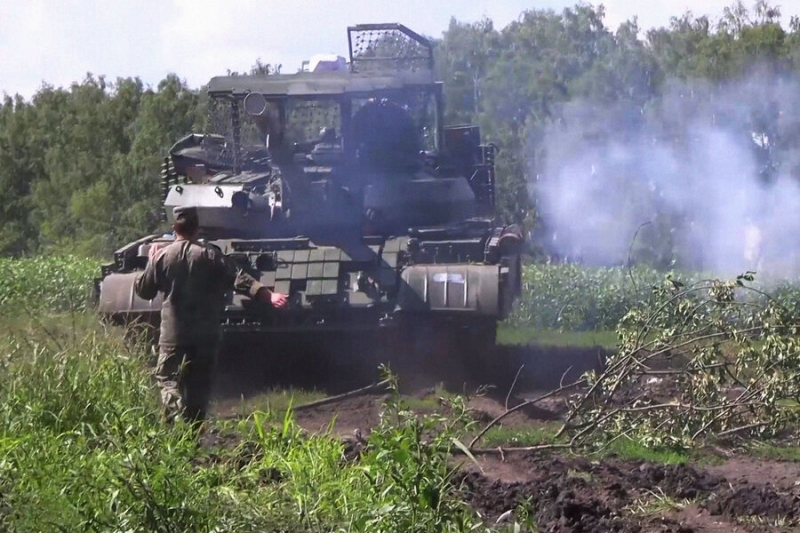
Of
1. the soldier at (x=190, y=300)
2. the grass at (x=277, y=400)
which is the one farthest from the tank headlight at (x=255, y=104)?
the soldier at (x=190, y=300)

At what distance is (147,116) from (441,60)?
27.6 ft

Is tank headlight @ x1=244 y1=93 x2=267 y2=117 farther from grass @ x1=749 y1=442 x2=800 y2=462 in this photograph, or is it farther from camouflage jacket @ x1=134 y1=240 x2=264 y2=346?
grass @ x1=749 y1=442 x2=800 y2=462

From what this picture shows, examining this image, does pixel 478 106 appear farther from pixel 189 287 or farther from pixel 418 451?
pixel 418 451

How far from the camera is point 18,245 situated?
42.9 metres

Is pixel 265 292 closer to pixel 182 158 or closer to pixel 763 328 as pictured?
pixel 763 328

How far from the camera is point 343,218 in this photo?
1213 centimetres

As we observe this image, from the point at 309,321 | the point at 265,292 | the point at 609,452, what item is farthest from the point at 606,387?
the point at 309,321

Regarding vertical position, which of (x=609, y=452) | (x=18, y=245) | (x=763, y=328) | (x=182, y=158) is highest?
(x=182, y=158)

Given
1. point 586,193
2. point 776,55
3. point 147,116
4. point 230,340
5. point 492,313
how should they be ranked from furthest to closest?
point 147,116 < point 586,193 < point 776,55 < point 230,340 < point 492,313

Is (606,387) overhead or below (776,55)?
below

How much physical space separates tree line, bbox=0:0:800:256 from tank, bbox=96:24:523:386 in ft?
37.3

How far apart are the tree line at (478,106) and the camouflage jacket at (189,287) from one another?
1647cm

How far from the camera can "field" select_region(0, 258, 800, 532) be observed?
16.3 feet

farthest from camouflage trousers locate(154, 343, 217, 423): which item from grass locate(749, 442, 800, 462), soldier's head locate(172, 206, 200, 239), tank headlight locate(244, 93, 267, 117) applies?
tank headlight locate(244, 93, 267, 117)
